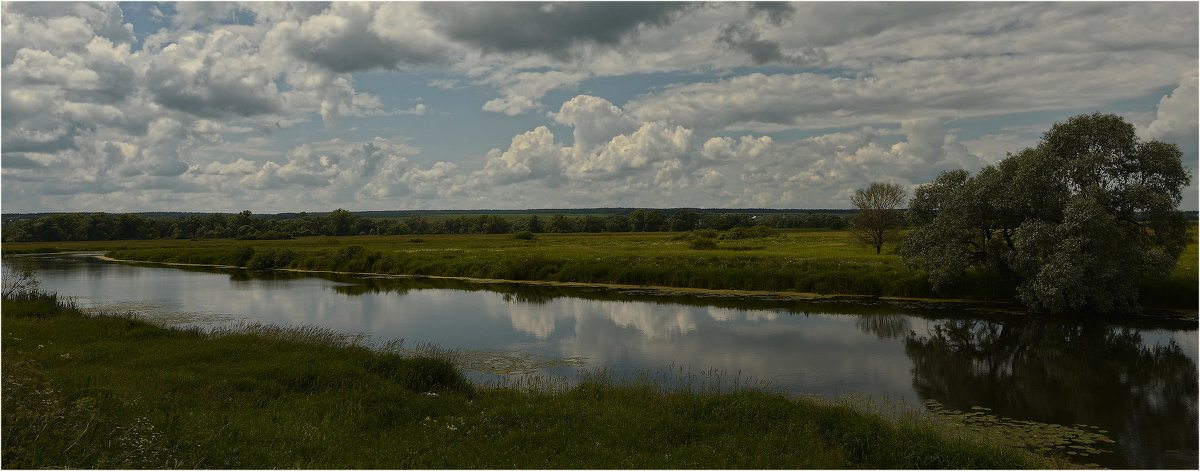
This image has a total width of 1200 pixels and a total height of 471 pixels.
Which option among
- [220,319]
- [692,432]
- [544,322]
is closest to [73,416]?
[692,432]

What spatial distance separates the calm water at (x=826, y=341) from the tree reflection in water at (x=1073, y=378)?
0.06m

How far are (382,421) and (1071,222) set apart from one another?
2755cm

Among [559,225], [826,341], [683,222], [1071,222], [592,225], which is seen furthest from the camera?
[683,222]

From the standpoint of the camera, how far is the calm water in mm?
16750

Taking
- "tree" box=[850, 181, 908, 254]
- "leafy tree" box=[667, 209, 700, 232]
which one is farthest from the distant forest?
"tree" box=[850, 181, 908, 254]

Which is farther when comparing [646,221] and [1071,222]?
[646,221]

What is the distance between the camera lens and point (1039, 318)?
28578 mm

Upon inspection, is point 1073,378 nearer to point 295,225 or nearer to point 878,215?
point 878,215

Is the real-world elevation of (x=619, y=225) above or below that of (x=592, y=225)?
above

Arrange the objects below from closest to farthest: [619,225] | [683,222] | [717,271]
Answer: [717,271] < [619,225] < [683,222]

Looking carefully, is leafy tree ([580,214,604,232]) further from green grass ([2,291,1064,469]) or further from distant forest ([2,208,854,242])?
green grass ([2,291,1064,469])

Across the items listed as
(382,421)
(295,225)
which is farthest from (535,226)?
(382,421)

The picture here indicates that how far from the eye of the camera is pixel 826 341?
24406 millimetres

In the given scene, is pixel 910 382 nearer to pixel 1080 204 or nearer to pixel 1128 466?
pixel 1128 466
